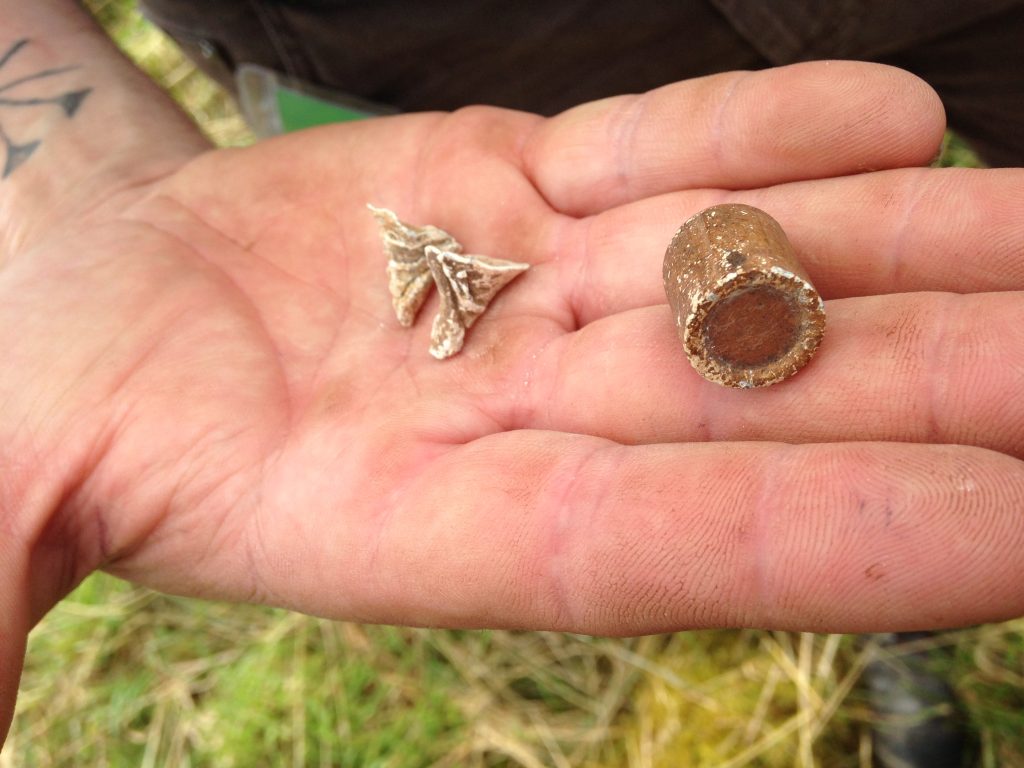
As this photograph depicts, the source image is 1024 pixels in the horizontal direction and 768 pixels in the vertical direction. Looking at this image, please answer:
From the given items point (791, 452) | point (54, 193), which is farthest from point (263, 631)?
point (791, 452)

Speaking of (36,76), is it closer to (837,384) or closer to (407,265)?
(407,265)

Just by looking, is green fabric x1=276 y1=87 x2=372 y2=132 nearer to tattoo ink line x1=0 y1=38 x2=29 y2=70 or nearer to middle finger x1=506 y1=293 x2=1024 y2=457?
tattoo ink line x1=0 y1=38 x2=29 y2=70

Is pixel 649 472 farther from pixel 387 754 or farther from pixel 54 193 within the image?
pixel 54 193

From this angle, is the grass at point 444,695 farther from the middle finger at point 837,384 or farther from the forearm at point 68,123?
the forearm at point 68,123

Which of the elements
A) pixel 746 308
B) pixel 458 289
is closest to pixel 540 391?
pixel 458 289

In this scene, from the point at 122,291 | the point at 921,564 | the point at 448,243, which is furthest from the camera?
the point at 448,243

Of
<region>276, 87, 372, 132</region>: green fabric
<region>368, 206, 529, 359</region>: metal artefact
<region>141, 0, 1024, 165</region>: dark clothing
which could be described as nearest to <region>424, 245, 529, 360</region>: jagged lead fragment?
<region>368, 206, 529, 359</region>: metal artefact
